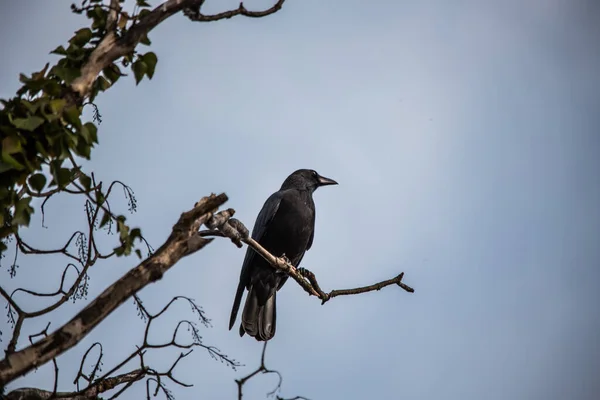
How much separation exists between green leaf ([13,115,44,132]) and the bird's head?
19.0 ft

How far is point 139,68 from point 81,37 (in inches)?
13.4

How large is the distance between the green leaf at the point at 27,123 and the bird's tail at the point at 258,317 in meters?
5.00

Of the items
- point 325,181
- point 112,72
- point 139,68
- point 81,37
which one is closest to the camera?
point 81,37

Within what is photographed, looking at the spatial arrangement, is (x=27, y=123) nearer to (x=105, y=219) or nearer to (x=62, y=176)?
(x=62, y=176)

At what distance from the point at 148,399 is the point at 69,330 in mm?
1057

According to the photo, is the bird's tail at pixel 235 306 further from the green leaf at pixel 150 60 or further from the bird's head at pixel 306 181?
the green leaf at pixel 150 60

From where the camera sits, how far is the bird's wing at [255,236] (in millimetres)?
7617

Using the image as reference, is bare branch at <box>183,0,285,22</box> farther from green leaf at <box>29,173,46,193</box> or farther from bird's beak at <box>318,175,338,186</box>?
bird's beak at <box>318,175,338,186</box>

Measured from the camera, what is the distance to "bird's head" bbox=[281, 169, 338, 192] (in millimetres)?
9094

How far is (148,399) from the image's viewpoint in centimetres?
406

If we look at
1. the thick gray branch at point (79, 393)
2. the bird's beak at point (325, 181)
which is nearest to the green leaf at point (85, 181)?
the thick gray branch at point (79, 393)

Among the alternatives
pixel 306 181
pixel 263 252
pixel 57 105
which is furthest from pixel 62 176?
Answer: pixel 306 181

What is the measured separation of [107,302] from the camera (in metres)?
3.28

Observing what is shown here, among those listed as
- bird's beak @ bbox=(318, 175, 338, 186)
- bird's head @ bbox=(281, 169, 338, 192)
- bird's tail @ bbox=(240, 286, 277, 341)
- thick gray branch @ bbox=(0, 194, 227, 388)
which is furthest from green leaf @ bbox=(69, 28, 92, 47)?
bird's beak @ bbox=(318, 175, 338, 186)
